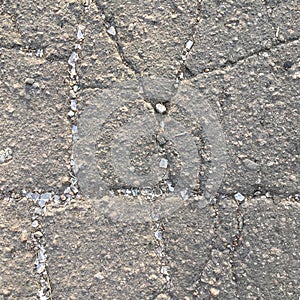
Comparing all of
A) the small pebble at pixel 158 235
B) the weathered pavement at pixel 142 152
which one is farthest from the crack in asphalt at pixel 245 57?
the small pebble at pixel 158 235

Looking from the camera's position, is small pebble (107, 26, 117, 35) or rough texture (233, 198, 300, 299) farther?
small pebble (107, 26, 117, 35)

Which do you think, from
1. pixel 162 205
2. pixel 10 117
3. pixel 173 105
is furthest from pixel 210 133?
pixel 10 117

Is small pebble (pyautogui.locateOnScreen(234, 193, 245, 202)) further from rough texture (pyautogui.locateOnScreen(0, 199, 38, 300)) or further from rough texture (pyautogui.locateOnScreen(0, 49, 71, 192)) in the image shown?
rough texture (pyautogui.locateOnScreen(0, 199, 38, 300))

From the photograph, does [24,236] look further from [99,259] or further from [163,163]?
[163,163]

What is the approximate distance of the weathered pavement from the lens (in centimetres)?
190

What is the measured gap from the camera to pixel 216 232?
1.90 meters

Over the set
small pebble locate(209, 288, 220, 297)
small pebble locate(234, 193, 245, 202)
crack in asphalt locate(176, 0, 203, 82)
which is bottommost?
small pebble locate(209, 288, 220, 297)

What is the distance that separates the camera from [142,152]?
1.94 m

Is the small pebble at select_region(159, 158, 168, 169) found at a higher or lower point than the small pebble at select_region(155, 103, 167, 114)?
lower

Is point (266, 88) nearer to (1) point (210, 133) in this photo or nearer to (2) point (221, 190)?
(1) point (210, 133)

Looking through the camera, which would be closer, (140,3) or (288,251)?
(288,251)

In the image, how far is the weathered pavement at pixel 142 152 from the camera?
1896 mm

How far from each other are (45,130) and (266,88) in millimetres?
996

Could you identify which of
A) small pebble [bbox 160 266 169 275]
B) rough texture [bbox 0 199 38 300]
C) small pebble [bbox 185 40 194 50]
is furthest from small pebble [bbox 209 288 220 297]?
small pebble [bbox 185 40 194 50]
